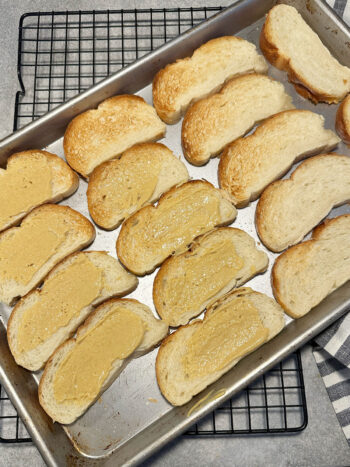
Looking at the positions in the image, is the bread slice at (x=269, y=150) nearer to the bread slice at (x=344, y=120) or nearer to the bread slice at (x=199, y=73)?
the bread slice at (x=344, y=120)

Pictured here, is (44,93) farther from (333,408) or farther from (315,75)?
(333,408)

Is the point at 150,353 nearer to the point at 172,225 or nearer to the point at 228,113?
the point at 172,225

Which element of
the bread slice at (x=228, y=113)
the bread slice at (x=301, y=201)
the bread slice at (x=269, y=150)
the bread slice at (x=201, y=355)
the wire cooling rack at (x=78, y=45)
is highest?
the wire cooling rack at (x=78, y=45)

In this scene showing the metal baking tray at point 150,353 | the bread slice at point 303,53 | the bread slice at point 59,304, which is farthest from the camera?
the bread slice at point 303,53

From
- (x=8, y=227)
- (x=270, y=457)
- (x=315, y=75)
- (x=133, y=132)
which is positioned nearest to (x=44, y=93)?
(x=133, y=132)

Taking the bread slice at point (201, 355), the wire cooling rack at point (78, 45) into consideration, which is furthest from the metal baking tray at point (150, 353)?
the wire cooling rack at point (78, 45)

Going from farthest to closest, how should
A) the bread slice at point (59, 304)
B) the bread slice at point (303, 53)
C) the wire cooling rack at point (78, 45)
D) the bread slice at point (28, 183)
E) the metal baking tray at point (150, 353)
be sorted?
the wire cooling rack at point (78, 45)
the bread slice at point (303, 53)
the bread slice at point (28, 183)
the bread slice at point (59, 304)
the metal baking tray at point (150, 353)
